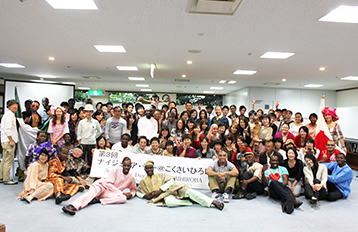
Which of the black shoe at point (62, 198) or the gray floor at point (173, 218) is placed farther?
the black shoe at point (62, 198)

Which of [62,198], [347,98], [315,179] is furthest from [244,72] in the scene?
[347,98]

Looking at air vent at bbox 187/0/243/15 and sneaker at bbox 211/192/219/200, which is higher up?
air vent at bbox 187/0/243/15

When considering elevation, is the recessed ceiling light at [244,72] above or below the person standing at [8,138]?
above

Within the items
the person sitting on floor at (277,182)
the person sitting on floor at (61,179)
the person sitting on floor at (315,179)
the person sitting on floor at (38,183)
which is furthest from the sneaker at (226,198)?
the person sitting on floor at (38,183)

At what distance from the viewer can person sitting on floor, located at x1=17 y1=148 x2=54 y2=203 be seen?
3785 millimetres

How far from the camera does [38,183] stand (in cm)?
393

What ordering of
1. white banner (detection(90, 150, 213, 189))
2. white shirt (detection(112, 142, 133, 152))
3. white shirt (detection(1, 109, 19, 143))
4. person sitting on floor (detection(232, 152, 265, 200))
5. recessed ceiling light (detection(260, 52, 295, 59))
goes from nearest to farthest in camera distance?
person sitting on floor (detection(232, 152, 265, 200)) < white banner (detection(90, 150, 213, 189)) < white shirt (detection(1, 109, 19, 143)) < white shirt (detection(112, 142, 133, 152)) < recessed ceiling light (detection(260, 52, 295, 59))

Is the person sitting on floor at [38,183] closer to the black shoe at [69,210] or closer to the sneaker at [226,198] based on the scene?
the black shoe at [69,210]

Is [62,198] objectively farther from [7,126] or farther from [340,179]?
[340,179]

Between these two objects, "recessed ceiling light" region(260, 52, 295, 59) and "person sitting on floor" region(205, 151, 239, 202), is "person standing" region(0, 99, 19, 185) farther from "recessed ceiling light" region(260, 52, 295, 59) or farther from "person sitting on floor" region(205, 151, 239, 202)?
"recessed ceiling light" region(260, 52, 295, 59)

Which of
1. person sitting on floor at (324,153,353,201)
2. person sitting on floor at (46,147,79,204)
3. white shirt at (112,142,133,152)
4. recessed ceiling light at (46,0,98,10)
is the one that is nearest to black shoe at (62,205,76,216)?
person sitting on floor at (46,147,79,204)

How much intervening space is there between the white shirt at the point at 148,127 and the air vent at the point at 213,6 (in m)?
2.66

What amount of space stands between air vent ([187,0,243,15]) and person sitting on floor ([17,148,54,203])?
3.32 meters

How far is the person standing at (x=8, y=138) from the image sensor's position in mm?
4574
